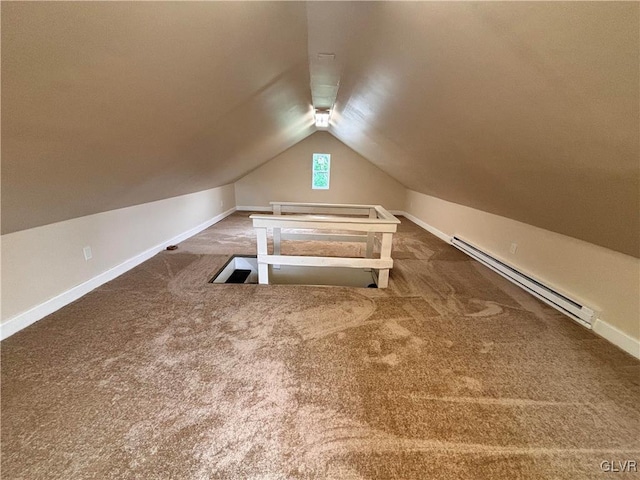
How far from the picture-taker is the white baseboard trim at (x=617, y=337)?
1.91 meters

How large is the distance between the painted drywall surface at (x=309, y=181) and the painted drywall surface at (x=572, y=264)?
3227mm

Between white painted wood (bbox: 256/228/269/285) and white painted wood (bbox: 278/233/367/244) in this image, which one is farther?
white painted wood (bbox: 278/233/367/244)

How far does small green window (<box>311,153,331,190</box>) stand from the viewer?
6891 millimetres

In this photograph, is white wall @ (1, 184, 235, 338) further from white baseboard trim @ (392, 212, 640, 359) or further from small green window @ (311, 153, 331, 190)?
white baseboard trim @ (392, 212, 640, 359)

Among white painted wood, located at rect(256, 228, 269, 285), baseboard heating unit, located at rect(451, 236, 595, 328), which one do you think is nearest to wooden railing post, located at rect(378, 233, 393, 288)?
white painted wood, located at rect(256, 228, 269, 285)

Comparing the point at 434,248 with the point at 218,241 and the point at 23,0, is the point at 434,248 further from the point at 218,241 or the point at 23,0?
the point at 23,0

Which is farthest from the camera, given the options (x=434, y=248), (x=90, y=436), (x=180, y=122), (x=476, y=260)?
(x=434, y=248)

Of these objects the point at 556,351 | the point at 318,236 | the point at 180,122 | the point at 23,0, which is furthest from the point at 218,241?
the point at 556,351

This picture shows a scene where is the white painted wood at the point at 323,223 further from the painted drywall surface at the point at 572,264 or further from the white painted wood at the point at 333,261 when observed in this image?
the painted drywall surface at the point at 572,264

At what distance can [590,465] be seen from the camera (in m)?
1.17

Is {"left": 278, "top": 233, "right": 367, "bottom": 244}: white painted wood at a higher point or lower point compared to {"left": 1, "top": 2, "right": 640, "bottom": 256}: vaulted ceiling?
lower

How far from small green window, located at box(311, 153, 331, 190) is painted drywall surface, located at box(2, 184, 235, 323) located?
378 centimetres

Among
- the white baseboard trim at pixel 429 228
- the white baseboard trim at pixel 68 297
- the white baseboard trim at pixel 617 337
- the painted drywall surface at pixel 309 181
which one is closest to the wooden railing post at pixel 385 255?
the white baseboard trim at pixel 617 337

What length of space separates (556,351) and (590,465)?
932 mm
